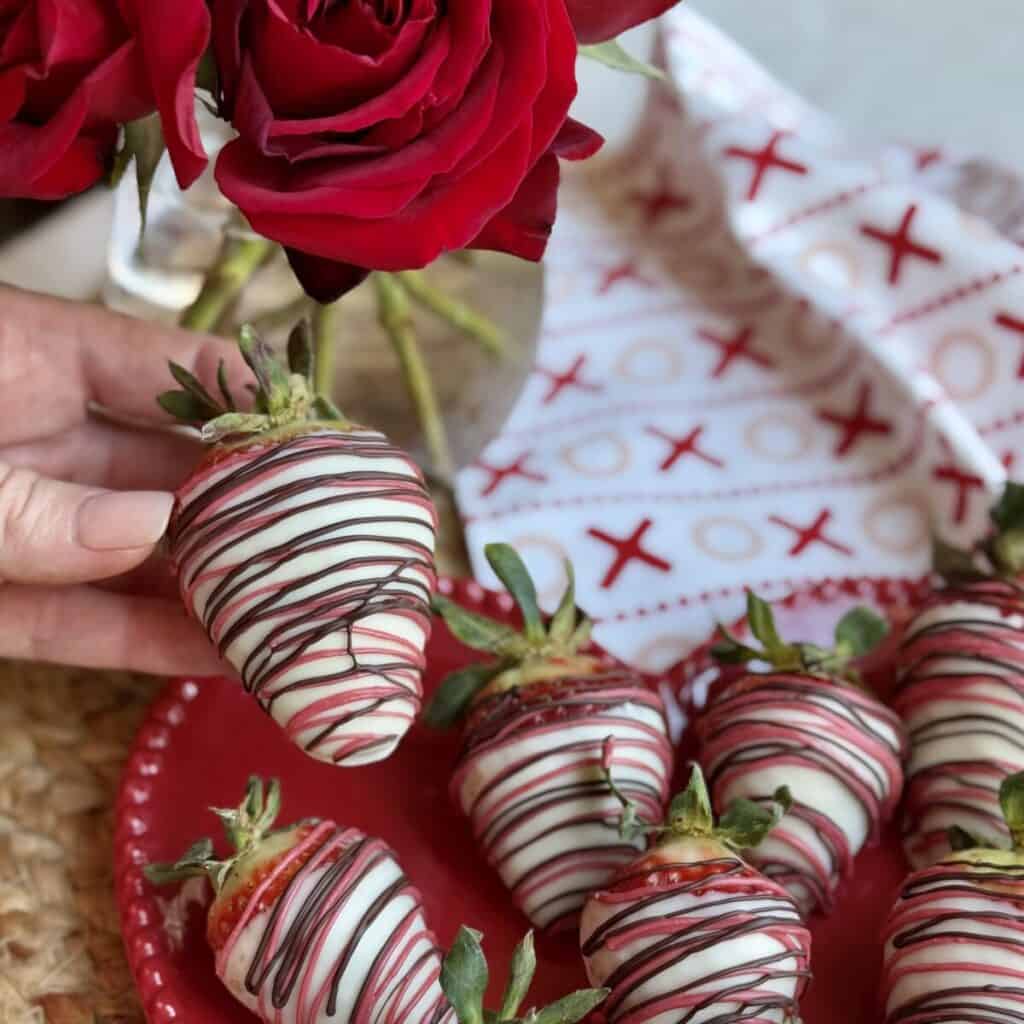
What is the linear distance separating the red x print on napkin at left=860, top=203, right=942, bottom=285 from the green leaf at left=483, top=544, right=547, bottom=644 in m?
0.39

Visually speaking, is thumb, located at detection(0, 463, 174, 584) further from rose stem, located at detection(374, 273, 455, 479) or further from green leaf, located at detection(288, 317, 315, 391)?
rose stem, located at detection(374, 273, 455, 479)

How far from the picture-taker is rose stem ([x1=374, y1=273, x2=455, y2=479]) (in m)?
0.71

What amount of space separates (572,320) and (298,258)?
408 mm

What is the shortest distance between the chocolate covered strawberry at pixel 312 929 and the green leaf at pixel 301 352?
6.4 inches

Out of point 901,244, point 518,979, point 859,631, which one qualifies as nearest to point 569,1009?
point 518,979

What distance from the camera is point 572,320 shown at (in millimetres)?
873

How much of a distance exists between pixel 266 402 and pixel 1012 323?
48 cm

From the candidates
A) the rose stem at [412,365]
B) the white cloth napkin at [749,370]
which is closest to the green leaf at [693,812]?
the white cloth napkin at [749,370]

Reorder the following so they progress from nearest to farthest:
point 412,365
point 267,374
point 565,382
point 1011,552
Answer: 1. point 267,374
2. point 1011,552
3. point 412,365
4. point 565,382

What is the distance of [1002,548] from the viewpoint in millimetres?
625

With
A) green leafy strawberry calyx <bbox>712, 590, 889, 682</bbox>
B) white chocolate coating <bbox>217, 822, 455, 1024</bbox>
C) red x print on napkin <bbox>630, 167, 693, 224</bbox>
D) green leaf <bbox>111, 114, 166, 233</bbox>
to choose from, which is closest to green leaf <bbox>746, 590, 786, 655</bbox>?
green leafy strawberry calyx <bbox>712, 590, 889, 682</bbox>

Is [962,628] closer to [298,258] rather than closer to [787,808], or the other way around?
[787,808]

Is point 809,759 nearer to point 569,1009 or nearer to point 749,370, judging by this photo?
point 569,1009

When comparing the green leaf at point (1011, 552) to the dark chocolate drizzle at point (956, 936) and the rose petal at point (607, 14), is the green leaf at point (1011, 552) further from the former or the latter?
the rose petal at point (607, 14)
